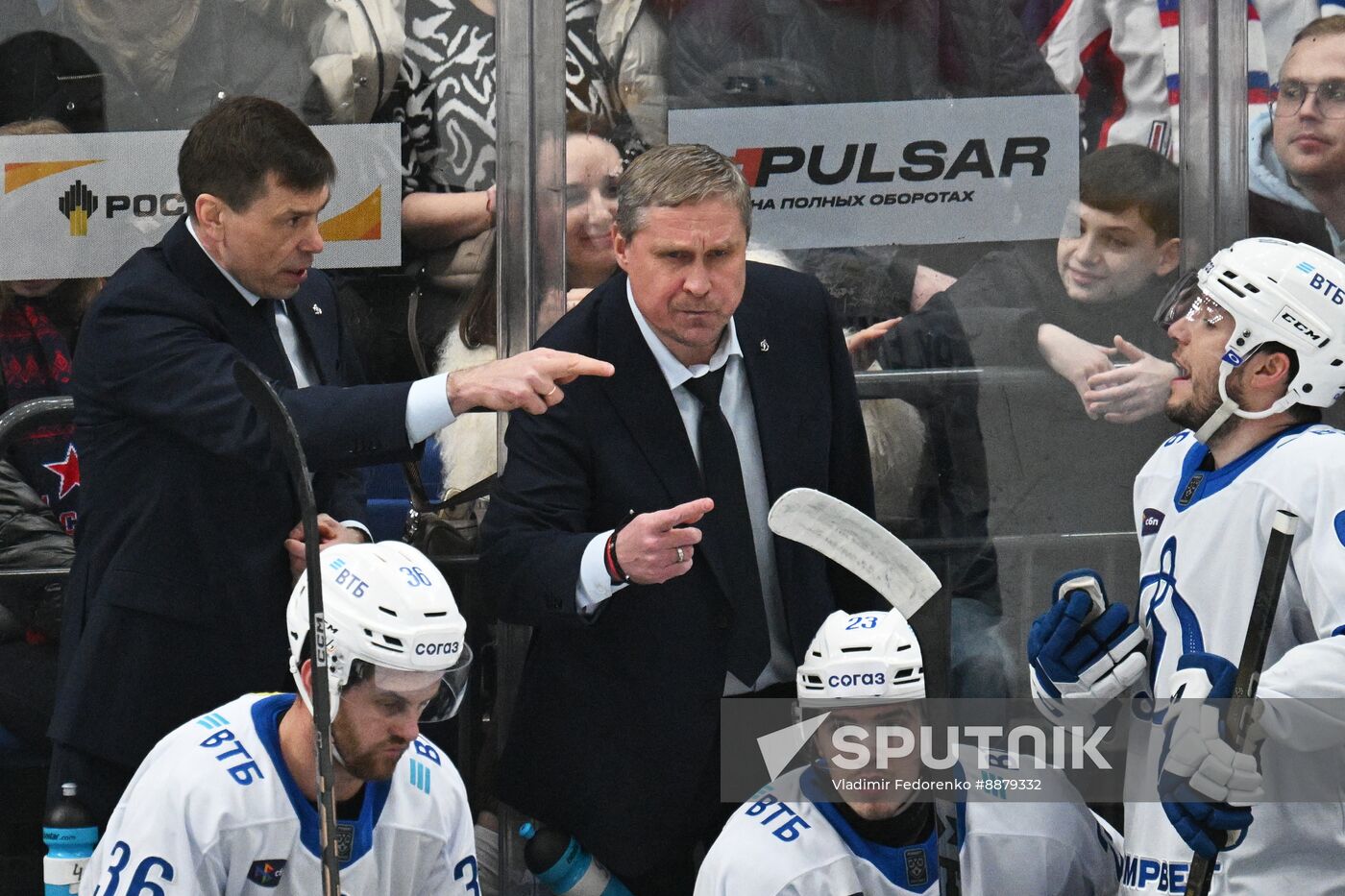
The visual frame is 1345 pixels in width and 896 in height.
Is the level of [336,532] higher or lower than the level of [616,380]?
lower

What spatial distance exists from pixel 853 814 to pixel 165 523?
1.36 m

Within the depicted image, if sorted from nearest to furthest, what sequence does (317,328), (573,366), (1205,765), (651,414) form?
(1205,765), (573,366), (651,414), (317,328)

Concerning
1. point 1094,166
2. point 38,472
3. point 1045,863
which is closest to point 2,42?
point 38,472

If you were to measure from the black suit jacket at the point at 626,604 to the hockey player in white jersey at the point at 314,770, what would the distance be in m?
0.44

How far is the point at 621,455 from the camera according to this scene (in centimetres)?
354

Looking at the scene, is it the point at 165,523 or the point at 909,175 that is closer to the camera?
the point at 165,523

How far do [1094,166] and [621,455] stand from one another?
1.59 metres

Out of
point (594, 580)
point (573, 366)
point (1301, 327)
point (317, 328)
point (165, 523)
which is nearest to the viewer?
point (573, 366)

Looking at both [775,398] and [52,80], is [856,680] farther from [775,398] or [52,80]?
[52,80]

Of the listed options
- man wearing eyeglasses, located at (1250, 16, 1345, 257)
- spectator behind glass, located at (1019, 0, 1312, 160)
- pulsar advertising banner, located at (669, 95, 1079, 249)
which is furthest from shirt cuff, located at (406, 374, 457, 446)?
man wearing eyeglasses, located at (1250, 16, 1345, 257)

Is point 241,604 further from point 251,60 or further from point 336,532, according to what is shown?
point 251,60

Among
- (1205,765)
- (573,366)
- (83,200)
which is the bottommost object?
(1205,765)

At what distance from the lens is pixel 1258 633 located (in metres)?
2.93

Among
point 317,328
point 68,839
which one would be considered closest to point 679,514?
point 317,328
